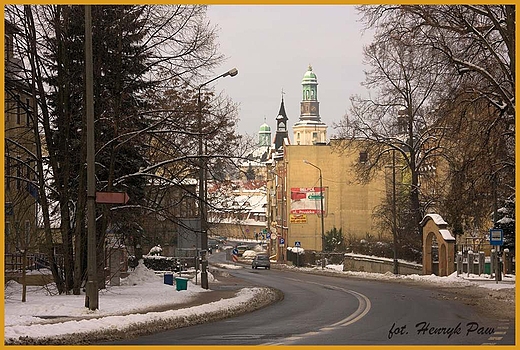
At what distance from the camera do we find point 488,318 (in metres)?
22.8

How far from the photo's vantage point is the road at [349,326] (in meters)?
17.4

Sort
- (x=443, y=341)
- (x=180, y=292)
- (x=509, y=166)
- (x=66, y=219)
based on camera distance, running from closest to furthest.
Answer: (x=443, y=341) < (x=66, y=219) < (x=180, y=292) < (x=509, y=166)

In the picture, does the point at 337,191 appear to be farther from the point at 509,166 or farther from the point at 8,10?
the point at 8,10

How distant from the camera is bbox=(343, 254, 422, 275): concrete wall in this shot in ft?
184

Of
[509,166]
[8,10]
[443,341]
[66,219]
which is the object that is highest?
[8,10]

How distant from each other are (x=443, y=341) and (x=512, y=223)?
30.6m

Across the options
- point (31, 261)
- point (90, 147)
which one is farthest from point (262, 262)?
point (90, 147)

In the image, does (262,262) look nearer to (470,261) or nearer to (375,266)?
(375,266)

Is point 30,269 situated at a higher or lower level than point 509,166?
lower

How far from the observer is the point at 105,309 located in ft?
76.5

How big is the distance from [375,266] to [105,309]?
136ft

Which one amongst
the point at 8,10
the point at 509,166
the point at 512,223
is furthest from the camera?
the point at 512,223

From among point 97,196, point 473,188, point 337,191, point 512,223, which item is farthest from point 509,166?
point 337,191

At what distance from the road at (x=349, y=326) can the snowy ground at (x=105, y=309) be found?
110 cm
